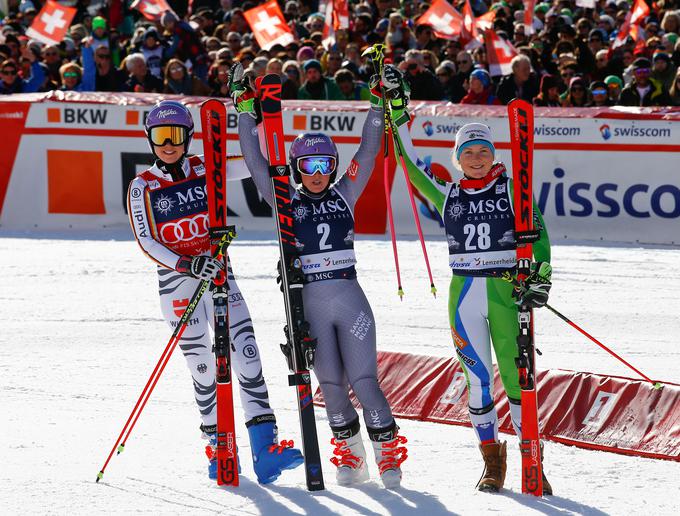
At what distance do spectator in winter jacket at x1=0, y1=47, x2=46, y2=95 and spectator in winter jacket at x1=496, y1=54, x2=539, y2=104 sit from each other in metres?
5.77

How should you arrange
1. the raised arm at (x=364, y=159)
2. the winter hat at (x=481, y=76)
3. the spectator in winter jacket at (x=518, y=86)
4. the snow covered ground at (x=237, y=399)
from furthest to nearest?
1. the winter hat at (x=481, y=76)
2. the spectator in winter jacket at (x=518, y=86)
3. the raised arm at (x=364, y=159)
4. the snow covered ground at (x=237, y=399)

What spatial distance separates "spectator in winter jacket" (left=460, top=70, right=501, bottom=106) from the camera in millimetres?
12677

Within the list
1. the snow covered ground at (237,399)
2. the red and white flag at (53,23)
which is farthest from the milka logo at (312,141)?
the red and white flag at (53,23)

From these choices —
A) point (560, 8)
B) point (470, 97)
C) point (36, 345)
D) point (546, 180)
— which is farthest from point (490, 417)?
point (560, 8)

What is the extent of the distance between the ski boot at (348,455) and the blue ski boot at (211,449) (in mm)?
503

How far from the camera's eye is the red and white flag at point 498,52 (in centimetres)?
1388

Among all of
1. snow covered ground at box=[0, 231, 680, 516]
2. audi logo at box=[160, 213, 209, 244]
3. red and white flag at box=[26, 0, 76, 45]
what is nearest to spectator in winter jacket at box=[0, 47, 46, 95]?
red and white flag at box=[26, 0, 76, 45]

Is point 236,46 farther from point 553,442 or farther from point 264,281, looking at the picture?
point 553,442

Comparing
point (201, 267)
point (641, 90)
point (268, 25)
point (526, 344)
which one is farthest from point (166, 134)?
point (268, 25)

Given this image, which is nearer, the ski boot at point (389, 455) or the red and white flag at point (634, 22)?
the ski boot at point (389, 455)

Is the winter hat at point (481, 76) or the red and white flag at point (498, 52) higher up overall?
the red and white flag at point (498, 52)

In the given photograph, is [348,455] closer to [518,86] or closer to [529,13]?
[518,86]

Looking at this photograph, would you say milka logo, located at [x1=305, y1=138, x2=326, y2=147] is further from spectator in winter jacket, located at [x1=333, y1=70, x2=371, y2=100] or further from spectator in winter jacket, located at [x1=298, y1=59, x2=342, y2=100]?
spectator in winter jacket, located at [x1=298, y1=59, x2=342, y2=100]

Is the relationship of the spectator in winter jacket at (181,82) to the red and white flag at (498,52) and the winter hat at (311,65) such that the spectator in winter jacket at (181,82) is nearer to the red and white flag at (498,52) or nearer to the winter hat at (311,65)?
the winter hat at (311,65)
